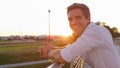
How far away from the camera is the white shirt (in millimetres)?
2664

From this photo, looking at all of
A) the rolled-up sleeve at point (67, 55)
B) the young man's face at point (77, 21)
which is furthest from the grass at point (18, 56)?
the rolled-up sleeve at point (67, 55)

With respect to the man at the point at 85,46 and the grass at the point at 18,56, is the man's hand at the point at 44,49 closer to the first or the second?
the man at the point at 85,46

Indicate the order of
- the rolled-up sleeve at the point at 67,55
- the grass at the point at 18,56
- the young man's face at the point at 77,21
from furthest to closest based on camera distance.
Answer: the grass at the point at 18,56 → the young man's face at the point at 77,21 → the rolled-up sleeve at the point at 67,55

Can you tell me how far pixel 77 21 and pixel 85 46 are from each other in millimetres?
225

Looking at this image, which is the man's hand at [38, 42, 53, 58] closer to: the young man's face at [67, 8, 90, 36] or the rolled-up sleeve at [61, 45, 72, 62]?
the rolled-up sleeve at [61, 45, 72, 62]

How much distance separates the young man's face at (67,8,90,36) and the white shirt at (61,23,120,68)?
0.05 m

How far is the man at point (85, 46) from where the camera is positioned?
2670 mm

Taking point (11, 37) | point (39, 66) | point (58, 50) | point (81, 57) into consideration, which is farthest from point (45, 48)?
point (11, 37)

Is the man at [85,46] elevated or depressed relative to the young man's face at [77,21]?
depressed

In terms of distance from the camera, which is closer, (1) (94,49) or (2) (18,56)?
(1) (94,49)

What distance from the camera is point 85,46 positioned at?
2.69 metres

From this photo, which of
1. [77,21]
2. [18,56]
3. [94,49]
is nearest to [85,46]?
[94,49]

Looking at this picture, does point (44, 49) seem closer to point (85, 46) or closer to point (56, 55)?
point (56, 55)

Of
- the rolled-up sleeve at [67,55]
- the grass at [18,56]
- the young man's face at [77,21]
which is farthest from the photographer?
the grass at [18,56]
